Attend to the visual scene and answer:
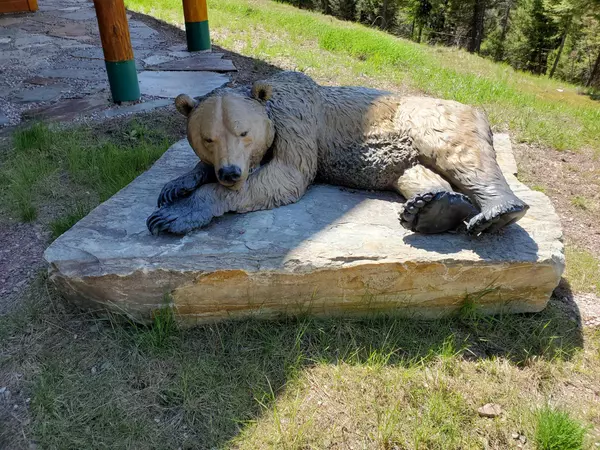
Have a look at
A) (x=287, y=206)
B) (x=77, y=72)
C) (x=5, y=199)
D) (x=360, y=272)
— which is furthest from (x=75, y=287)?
(x=77, y=72)

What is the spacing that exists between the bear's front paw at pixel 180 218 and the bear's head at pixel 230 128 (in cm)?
21

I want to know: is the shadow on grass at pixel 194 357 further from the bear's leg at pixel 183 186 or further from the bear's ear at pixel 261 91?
the bear's ear at pixel 261 91

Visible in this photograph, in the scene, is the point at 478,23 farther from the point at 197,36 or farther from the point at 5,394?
the point at 5,394

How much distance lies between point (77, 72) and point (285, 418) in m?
6.92

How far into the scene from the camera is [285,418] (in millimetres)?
2188

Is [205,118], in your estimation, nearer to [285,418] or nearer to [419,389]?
[285,418]

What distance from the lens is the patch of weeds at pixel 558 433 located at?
2029mm

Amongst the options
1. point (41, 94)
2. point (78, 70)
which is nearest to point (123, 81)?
point (41, 94)

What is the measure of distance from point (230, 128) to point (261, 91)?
1.12 ft

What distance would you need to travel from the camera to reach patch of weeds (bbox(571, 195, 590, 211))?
4180mm

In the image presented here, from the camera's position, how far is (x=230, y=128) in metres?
2.60

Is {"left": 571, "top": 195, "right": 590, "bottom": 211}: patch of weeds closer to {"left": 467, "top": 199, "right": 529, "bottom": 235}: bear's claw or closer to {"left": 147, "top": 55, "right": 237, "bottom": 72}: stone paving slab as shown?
{"left": 467, "top": 199, "right": 529, "bottom": 235}: bear's claw

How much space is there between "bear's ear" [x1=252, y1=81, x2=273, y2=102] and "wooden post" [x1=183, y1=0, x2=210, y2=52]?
5699 millimetres

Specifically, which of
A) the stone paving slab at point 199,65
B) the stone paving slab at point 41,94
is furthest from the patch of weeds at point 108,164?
the stone paving slab at point 199,65
